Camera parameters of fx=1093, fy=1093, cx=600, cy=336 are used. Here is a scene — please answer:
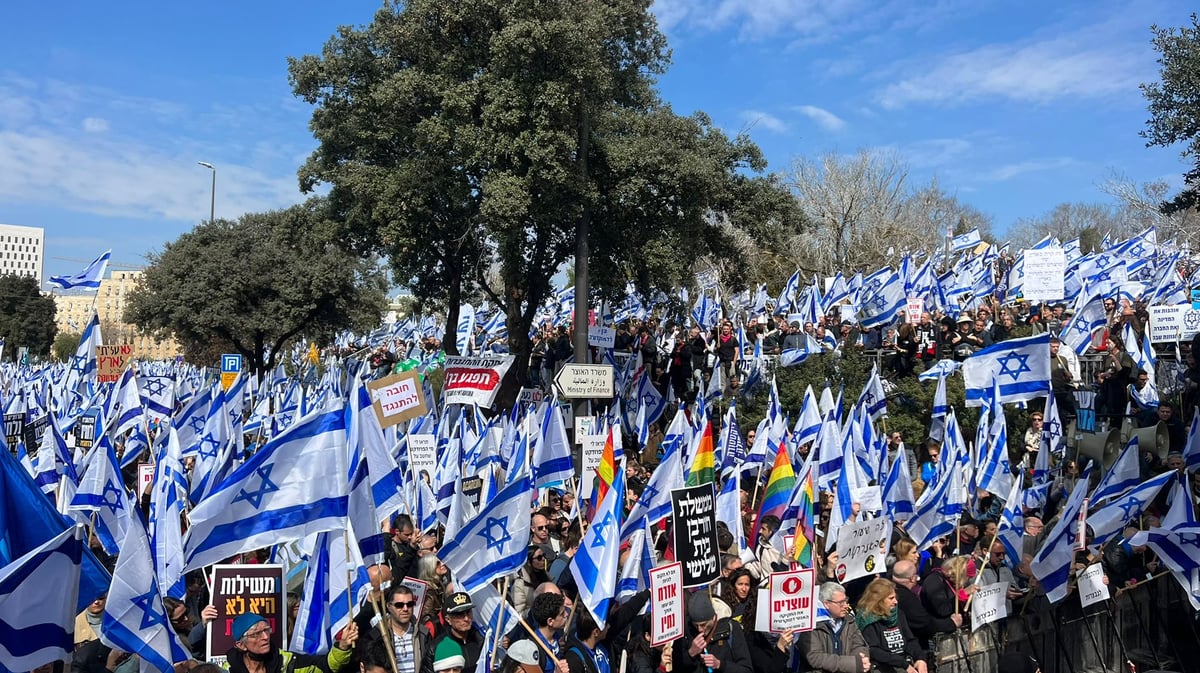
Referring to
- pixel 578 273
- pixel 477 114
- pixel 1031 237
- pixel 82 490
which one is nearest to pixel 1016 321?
pixel 578 273

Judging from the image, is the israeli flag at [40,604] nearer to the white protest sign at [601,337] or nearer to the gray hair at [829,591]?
the gray hair at [829,591]

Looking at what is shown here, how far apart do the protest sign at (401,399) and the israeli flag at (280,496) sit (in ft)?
15.0

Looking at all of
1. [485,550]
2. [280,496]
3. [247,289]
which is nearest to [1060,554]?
[485,550]

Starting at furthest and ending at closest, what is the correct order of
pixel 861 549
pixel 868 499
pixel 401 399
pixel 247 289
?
pixel 247 289
pixel 401 399
pixel 868 499
pixel 861 549

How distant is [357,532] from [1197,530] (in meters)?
6.28

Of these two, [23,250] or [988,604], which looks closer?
[988,604]

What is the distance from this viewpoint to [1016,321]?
23.5m

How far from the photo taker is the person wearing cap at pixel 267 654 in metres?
6.65

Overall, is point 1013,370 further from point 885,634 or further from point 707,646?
point 707,646

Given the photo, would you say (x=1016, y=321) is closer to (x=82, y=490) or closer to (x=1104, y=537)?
(x=1104, y=537)

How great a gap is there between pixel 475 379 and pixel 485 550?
9.80 metres

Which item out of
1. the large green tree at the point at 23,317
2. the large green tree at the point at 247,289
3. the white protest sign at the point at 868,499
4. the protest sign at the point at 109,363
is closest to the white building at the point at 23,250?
the large green tree at the point at 23,317

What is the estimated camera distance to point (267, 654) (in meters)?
6.76

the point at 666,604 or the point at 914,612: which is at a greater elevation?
the point at 666,604
